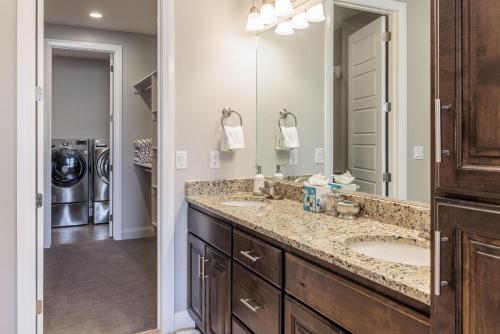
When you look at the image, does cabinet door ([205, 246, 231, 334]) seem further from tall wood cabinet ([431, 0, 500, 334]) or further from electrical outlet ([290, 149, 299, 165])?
tall wood cabinet ([431, 0, 500, 334])

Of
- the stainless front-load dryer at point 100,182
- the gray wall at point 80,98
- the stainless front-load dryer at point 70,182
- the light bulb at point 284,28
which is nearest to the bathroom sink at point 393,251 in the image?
the light bulb at point 284,28

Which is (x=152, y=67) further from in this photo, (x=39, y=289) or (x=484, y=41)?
(x=484, y=41)

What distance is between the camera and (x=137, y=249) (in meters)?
4.55

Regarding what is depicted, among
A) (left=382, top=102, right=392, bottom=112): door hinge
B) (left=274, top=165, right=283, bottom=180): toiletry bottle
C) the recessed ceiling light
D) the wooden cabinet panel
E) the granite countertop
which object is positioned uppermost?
the recessed ceiling light

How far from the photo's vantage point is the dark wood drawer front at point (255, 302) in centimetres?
157

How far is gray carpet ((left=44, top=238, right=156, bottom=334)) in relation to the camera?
2670 mm

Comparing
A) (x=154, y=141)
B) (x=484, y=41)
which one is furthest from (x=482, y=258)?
(x=154, y=141)

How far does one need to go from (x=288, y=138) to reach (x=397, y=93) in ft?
3.42

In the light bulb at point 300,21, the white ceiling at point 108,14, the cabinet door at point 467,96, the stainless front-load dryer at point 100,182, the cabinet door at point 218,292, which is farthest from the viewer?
the stainless front-load dryer at point 100,182

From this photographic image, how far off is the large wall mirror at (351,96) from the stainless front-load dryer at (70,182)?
426 cm

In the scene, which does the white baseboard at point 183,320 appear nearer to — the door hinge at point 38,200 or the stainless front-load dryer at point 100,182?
the door hinge at point 38,200

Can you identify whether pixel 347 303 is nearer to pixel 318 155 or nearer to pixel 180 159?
pixel 318 155

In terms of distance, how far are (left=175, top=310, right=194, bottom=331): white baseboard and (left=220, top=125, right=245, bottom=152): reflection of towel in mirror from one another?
3.72 ft

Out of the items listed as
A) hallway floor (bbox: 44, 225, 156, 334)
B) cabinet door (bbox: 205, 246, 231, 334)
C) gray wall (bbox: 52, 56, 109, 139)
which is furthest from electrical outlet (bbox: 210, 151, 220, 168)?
gray wall (bbox: 52, 56, 109, 139)
